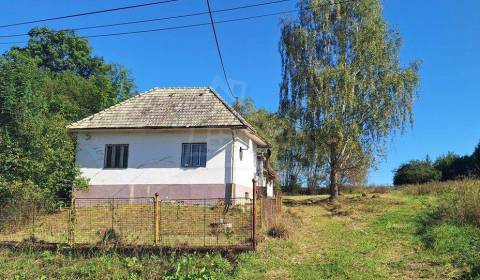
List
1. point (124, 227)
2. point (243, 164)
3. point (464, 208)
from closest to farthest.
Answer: point (124, 227), point (464, 208), point (243, 164)

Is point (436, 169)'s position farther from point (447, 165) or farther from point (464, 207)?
point (464, 207)

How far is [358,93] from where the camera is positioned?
24219 mm

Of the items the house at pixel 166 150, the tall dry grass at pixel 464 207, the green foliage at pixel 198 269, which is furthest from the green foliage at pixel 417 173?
the green foliage at pixel 198 269

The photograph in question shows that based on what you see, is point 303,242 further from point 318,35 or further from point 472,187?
point 318,35

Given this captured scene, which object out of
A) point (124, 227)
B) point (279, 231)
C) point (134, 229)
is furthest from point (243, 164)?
point (134, 229)

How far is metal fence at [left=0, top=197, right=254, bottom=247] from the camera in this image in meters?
12.1

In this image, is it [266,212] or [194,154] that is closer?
[266,212]

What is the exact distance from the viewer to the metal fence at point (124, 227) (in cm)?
1206

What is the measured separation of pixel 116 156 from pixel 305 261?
12.0 m

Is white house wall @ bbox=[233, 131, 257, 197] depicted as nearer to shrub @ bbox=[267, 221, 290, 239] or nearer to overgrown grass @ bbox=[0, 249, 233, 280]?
shrub @ bbox=[267, 221, 290, 239]

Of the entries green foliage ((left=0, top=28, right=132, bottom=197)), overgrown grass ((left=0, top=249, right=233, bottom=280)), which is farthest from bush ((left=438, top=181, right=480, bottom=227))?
green foliage ((left=0, top=28, right=132, bottom=197))

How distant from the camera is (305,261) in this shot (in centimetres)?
1176

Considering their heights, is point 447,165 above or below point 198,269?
Result: above

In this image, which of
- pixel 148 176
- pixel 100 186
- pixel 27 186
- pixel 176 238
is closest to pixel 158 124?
pixel 148 176
